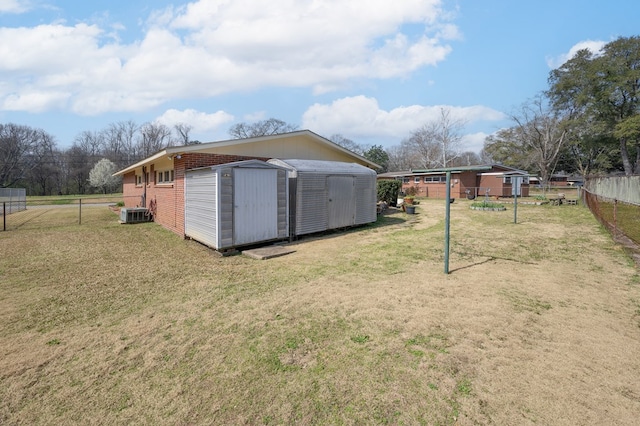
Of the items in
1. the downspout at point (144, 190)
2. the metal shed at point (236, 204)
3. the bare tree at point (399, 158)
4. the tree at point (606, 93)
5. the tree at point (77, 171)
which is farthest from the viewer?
the bare tree at point (399, 158)

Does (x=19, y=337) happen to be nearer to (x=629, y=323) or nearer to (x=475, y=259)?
(x=629, y=323)

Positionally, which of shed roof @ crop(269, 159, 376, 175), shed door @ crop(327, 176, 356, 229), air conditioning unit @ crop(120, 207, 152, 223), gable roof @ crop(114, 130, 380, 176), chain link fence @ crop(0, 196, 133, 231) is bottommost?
chain link fence @ crop(0, 196, 133, 231)

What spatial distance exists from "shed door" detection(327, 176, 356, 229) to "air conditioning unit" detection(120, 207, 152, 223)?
8225mm

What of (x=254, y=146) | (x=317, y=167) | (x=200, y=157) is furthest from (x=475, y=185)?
(x=200, y=157)

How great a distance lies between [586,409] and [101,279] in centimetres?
670

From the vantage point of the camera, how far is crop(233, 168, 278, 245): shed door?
755 cm

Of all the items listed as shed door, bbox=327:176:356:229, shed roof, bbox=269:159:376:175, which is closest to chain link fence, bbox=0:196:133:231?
shed roof, bbox=269:159:376:175

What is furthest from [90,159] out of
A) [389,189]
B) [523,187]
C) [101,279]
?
[523,187]

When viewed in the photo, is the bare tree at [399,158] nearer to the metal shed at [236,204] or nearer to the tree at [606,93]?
the tree at [606,93]

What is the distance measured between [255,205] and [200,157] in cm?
259

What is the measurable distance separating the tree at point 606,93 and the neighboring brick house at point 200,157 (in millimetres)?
35802

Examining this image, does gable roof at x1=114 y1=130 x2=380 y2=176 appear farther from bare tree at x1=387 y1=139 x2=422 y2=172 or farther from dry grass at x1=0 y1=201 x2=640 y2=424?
bare tree at x1=387 y1=139 x2=422 y2=172

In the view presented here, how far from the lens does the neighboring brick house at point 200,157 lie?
9.07m

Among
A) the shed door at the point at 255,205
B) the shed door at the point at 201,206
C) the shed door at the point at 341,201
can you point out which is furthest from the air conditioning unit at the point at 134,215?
the shed door at the point at 341,201
